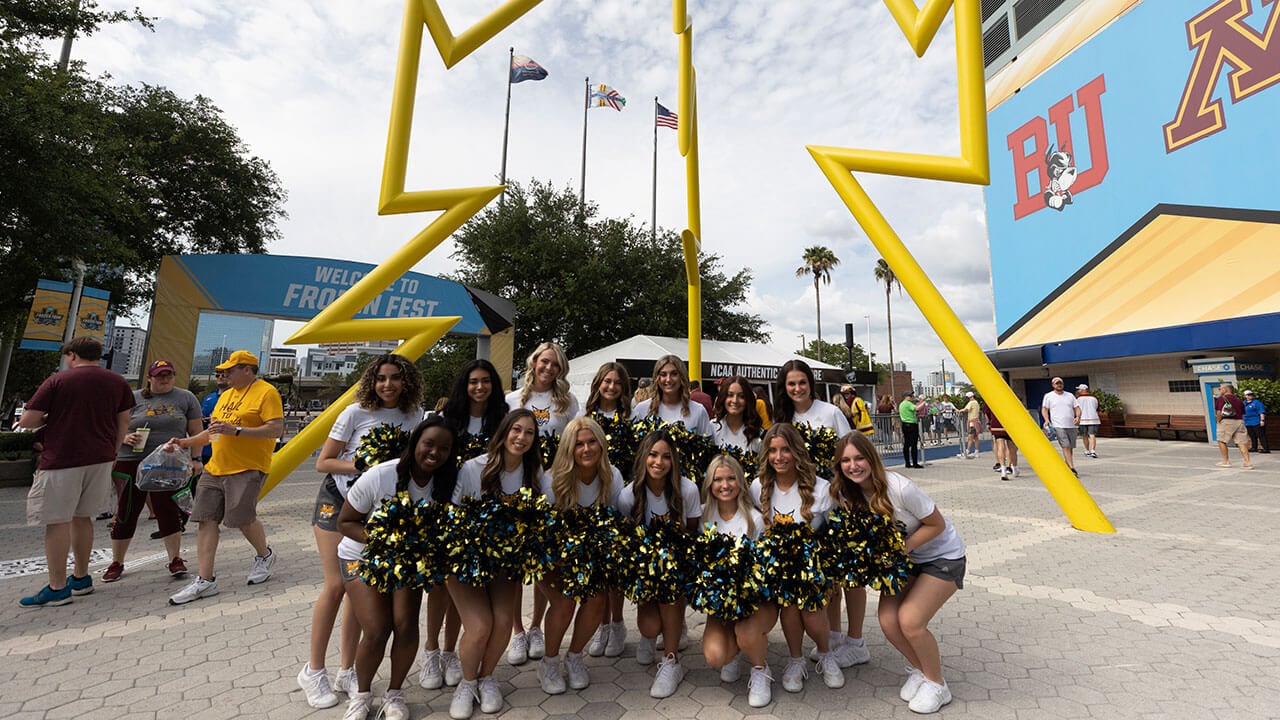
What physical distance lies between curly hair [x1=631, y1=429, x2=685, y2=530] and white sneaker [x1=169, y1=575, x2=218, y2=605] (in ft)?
12.4

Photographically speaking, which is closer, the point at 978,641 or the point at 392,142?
the point at 978,641

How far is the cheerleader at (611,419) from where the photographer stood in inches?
137

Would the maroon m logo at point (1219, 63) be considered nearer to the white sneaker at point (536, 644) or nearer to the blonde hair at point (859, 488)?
the blonde hair at point (859, 488)

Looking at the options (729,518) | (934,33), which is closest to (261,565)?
(729,518)

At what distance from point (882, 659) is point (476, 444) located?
110 inches

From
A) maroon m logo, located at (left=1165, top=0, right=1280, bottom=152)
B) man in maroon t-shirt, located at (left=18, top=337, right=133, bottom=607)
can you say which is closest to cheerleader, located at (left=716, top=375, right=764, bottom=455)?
man in maroon t-shirt, located at (left=18, top=337, right=133, bottom=607)

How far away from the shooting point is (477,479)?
2.94m

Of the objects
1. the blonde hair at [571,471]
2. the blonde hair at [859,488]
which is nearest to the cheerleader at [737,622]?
the blonde hair at [859,488]

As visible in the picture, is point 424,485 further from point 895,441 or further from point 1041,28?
point 1041,28

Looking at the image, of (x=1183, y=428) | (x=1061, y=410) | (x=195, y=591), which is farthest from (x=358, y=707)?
(x=1183, y=428)

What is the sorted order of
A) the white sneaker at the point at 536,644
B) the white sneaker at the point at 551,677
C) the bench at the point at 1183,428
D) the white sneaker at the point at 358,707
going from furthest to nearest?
the bench at the point at 1183,428 → the white sneaker at the point at 536,644 → the white sneaker at the point at 551,677 → the white sneaker at the point at 358,707

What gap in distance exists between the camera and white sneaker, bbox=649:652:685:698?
9.58 feet

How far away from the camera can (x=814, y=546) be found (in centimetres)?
287

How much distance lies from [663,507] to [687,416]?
0.93 metres
